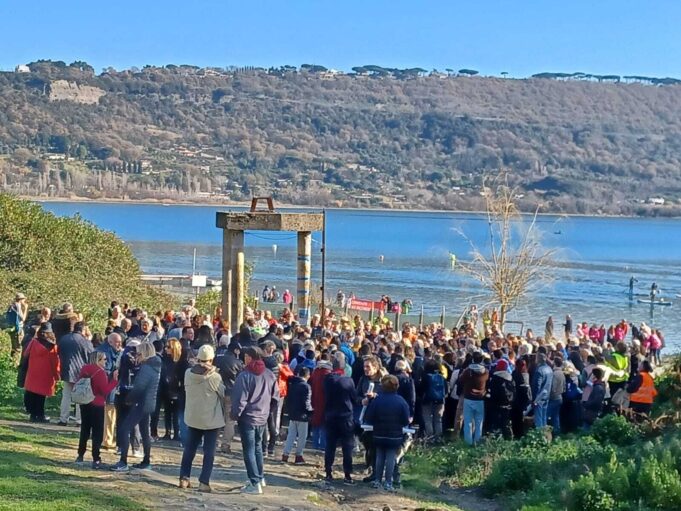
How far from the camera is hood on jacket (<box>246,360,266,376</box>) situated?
440 inches

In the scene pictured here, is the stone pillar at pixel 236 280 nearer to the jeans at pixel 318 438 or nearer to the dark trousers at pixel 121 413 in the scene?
the jeans at pixel 318 438

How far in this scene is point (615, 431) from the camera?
14.7 m

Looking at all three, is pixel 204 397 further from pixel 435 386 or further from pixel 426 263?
pixel 426 263

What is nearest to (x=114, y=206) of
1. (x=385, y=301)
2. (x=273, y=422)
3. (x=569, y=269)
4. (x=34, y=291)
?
(x=569, y=269)

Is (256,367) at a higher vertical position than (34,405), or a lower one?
higher

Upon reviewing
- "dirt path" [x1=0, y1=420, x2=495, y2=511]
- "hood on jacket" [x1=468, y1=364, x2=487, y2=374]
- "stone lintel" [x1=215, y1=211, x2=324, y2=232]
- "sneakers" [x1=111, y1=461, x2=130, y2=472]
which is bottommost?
"dirt path" [x1=0, y1=420, x2=495, y2=511]

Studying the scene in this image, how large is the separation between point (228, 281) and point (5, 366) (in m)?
7.56

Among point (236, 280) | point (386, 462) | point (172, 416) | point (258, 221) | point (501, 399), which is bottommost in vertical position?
point (386, 462)

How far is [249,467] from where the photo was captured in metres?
11.2

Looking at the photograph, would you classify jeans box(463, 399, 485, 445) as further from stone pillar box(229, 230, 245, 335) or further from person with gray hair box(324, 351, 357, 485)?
stone pillar box(229, 230, 245, 335)

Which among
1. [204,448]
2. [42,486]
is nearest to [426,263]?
[204,448]

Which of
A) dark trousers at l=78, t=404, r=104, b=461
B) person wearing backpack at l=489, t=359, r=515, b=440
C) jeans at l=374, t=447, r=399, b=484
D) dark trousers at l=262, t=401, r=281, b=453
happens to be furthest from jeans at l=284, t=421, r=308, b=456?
person wearing backpack at l=489, t=359, r=515, b=440

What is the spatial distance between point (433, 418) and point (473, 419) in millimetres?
776

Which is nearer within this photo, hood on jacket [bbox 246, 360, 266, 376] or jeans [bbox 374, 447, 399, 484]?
hood on jacket [bbox 246, 360, 266, 376]
